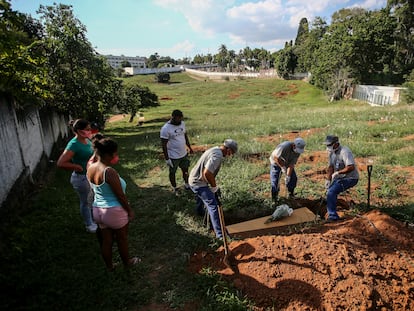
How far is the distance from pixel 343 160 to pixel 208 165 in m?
2.30

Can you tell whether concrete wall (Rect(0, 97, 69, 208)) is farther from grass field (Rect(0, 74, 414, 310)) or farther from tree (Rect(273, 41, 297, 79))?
tree (Rect(273, 41, 297, 79))

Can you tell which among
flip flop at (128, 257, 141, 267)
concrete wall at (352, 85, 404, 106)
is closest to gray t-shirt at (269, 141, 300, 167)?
flip flop at (128, 257, 141, 267)

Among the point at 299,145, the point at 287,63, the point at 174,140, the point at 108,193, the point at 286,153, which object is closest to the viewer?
the point at 108,193

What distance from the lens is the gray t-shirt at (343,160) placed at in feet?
15.0

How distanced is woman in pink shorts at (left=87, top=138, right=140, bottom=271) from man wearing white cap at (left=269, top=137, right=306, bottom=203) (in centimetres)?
301

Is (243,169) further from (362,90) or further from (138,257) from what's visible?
(362,90)

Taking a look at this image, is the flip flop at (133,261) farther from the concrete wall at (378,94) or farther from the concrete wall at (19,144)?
the concrete wall at (378,94)

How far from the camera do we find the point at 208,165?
3.87m

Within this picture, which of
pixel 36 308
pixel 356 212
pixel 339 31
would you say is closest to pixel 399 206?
pixel 356 212

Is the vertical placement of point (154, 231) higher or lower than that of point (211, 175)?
lower

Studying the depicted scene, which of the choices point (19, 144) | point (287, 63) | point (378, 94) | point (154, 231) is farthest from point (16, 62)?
point (287, 63)

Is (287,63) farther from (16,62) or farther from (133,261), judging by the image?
(133,261)

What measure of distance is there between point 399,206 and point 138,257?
14.6 feet

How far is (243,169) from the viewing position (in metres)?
7.40
